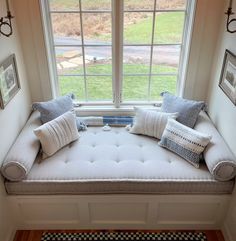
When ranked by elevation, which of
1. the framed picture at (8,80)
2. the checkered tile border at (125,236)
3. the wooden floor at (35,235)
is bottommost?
the wooden floor at (35,235)

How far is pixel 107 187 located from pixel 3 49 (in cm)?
136

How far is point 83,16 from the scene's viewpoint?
2.52m

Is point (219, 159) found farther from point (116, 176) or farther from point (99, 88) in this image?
point (99, 88)

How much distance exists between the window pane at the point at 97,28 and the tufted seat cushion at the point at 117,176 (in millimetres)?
1101

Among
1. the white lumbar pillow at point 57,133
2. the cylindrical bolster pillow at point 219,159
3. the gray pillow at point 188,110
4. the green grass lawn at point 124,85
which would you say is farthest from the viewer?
the green grass lawn at point 124,85

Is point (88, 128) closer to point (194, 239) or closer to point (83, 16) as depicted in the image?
point (83, 16)

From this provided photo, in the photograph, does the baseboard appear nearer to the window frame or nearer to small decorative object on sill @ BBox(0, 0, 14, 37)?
the window frame

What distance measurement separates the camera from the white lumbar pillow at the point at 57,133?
228cm

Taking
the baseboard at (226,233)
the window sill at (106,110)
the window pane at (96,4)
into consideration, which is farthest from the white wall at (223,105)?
the window pane at (96,4)

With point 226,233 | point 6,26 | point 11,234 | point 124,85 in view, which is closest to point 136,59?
point 124,85

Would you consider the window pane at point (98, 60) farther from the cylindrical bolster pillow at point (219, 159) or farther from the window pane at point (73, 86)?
the cylindrical bolster pillow at point (219, 159)

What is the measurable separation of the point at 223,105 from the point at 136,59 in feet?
3.09

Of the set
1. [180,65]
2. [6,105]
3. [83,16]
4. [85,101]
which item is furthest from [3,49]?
[180,65]

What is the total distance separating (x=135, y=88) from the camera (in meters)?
2.88
